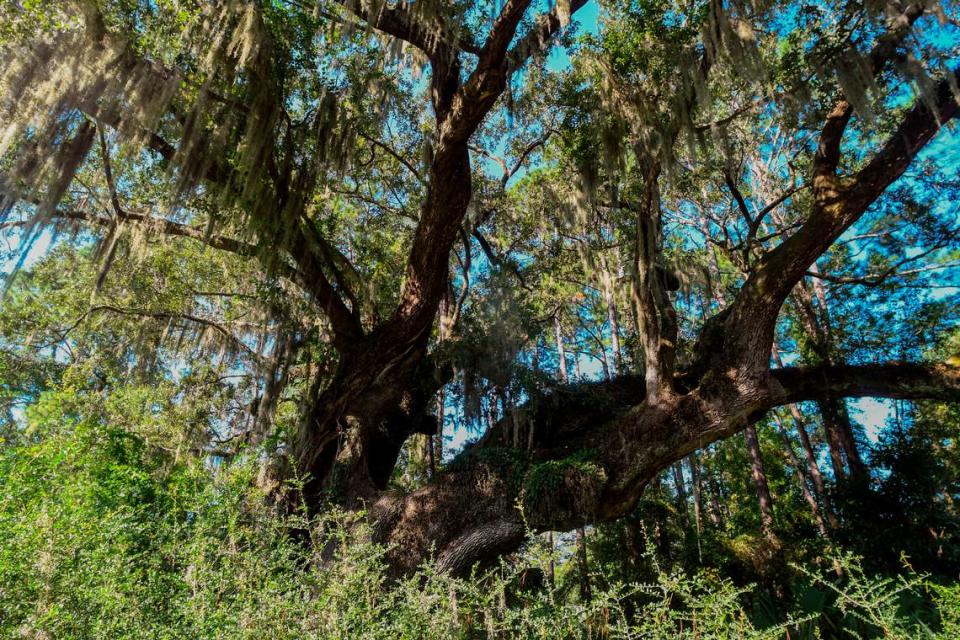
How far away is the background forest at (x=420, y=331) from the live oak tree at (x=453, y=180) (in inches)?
1.6

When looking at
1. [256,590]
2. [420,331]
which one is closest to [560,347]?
[420,331]

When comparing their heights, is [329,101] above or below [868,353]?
above

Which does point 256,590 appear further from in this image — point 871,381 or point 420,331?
point 871,381

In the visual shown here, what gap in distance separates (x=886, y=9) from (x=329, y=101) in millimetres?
5305

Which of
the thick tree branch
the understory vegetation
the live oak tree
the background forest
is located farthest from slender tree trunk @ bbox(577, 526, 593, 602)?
the thick tree branch

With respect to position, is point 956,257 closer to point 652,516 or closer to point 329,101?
point 652,516

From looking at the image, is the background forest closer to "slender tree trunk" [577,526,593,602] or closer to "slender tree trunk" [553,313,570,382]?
"slender tree trunk" [577,526,593,602]

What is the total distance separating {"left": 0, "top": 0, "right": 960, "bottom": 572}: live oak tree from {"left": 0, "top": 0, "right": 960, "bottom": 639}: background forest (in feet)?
0.13

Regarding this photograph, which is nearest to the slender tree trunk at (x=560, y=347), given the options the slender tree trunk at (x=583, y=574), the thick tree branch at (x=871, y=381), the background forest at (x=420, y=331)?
the background forest at (x=420, y=331)

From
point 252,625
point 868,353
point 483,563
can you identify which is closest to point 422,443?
point 483,563

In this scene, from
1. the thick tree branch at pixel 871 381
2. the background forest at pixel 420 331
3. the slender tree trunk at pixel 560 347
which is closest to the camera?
the background forest at pixel 420 331

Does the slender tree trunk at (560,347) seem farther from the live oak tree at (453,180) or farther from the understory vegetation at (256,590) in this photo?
the understory vegetation at (256,590)

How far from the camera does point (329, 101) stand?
6.18 metres

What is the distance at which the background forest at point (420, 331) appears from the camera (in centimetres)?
287
